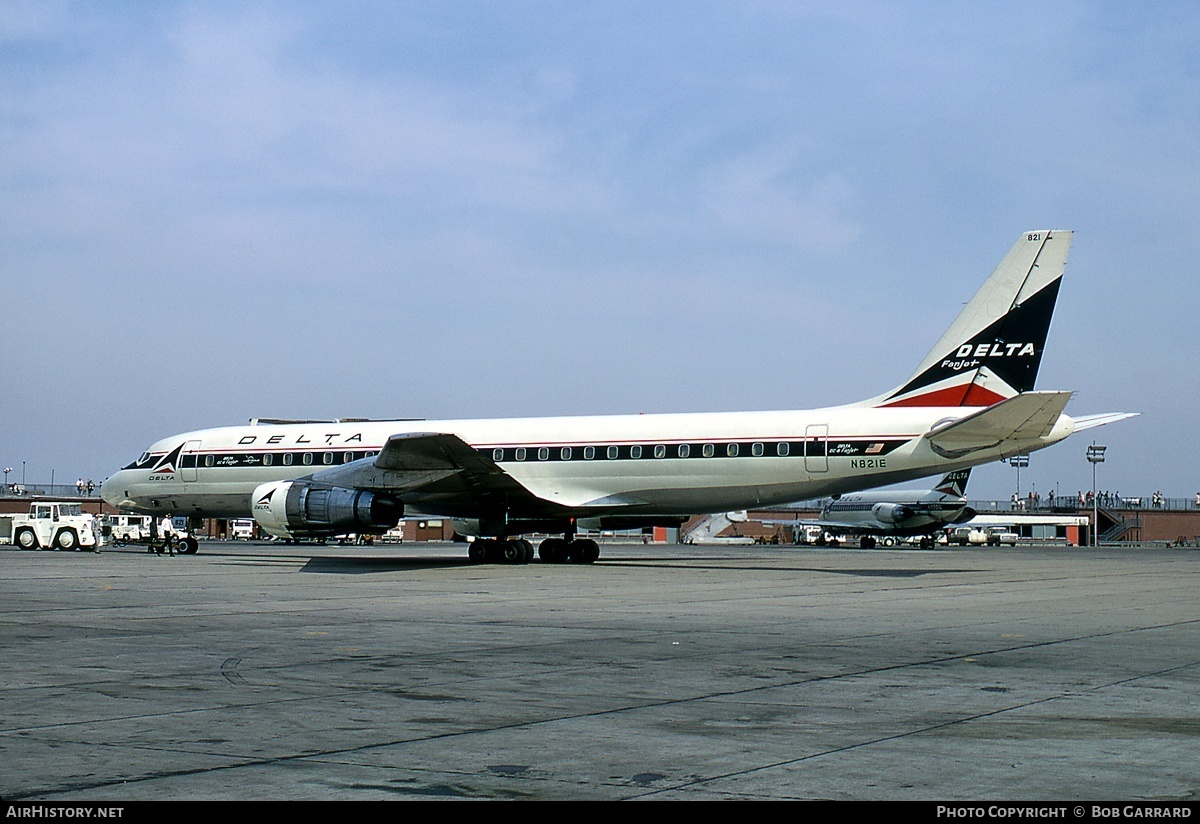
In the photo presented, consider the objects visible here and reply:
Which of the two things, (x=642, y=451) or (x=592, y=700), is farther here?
(x=642, y=451)

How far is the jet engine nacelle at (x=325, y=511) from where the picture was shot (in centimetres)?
2867

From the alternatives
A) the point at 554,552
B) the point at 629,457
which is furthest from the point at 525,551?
the point at 629,457

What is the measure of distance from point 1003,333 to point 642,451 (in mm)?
9185

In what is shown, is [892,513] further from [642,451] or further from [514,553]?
[642,451]

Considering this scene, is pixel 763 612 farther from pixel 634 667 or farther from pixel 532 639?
pixel 634 667

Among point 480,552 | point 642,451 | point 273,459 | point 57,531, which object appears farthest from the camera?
point 57,531

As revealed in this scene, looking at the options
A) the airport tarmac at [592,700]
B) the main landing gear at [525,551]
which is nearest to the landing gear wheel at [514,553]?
the main landing gear at [525,551]

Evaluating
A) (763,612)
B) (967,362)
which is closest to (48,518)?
(967,362)

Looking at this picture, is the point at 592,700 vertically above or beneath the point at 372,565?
above

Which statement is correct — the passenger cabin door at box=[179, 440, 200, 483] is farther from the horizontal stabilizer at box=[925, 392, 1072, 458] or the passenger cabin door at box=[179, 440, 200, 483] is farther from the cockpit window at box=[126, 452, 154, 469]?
the horizontal stabilizer at box=[925, 392, 1072, 458]

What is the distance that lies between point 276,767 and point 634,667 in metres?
4.63

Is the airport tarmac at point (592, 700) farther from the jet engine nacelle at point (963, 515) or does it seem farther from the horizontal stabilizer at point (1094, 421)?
the jet engine nacelle at point (963, 515)

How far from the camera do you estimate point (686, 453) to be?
29.9 metres

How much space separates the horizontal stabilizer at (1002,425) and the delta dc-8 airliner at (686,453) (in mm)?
39
